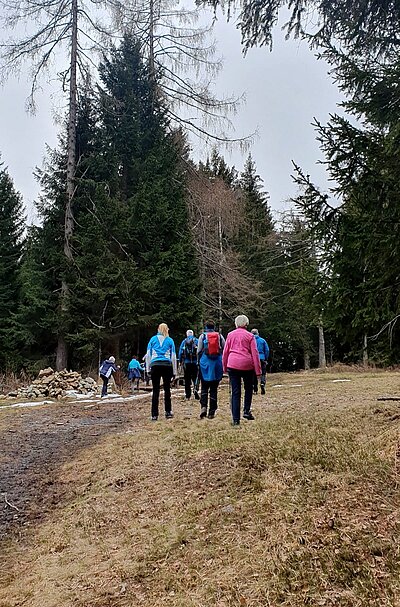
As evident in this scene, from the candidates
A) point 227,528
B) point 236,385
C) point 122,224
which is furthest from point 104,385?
point 227,528

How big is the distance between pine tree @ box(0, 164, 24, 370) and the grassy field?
59.0 feet

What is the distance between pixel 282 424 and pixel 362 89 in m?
4.56

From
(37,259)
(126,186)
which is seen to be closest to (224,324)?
(126,186)

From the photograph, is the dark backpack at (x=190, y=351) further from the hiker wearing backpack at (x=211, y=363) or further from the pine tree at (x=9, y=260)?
the pine tree at (x=9, y=260)

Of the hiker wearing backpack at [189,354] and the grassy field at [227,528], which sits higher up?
the hiker wearing backpack at [189,354]

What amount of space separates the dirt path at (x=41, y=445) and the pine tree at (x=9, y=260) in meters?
10.9

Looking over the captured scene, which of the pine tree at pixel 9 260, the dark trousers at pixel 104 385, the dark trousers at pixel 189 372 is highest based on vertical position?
the pine tree at pixel 9 260

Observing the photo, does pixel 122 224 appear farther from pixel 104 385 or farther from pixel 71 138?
pixel 104 385

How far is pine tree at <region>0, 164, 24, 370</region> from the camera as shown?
900 inches

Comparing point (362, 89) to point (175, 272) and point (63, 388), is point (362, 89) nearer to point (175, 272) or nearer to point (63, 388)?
point (63, 388)

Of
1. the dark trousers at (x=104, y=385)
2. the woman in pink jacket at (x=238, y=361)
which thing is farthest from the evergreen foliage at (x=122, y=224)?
Result: the woman in pink jacket at (x=238, y=361)

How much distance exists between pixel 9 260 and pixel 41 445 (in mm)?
22074

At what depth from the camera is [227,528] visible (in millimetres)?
3695

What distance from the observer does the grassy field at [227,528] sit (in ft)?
9.53
